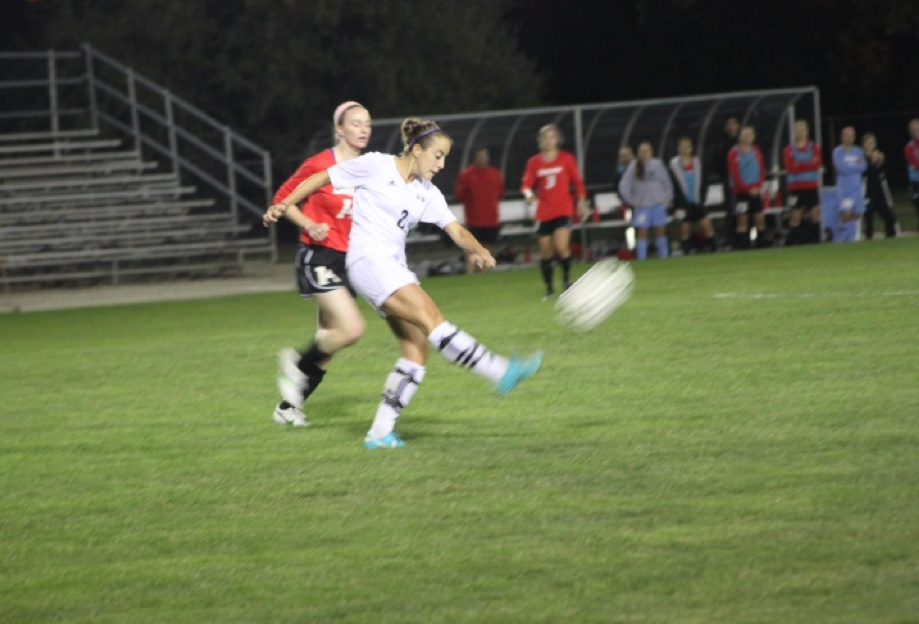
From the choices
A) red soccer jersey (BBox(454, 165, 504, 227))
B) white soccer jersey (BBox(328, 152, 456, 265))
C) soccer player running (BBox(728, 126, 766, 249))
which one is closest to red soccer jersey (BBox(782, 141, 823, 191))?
soccer player running (BBox(728, 126, 766, 249))

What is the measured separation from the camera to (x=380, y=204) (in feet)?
28.5

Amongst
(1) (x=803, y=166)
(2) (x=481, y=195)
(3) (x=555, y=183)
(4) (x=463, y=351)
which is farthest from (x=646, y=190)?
(4) (x=463, y=351)

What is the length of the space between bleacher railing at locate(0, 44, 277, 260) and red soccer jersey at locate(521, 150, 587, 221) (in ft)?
39.1

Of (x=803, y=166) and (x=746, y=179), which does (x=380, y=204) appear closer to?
(x=746, y=179)

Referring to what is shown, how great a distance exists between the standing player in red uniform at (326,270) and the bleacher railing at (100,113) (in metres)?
20.0

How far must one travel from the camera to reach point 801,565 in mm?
5629

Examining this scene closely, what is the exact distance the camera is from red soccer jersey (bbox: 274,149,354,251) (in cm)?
984

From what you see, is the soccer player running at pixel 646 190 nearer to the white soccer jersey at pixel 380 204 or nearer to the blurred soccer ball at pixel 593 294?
the blurred soccer ball at pixel 593 294

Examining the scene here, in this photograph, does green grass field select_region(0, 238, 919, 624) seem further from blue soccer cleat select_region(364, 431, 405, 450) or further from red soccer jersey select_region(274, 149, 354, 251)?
red soccer jersey select_region(274, 149, 354, 251)

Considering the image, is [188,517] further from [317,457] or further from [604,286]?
[604,286]

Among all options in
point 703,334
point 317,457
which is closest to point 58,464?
point 317,457

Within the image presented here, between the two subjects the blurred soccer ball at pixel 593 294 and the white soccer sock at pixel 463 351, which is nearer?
the white soccer sock at pixel 463 351

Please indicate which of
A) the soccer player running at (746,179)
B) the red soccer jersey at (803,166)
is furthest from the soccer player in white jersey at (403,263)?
the red soccer jersey at (803,166)

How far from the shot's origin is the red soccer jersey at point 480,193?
2517 cm
